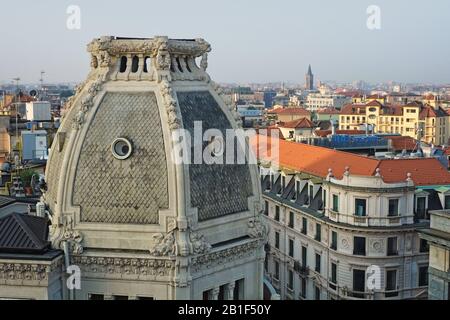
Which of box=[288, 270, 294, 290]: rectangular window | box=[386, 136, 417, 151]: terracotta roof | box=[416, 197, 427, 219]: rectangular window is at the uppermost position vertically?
box=[386, 136, 417, 151]: terracotta roof

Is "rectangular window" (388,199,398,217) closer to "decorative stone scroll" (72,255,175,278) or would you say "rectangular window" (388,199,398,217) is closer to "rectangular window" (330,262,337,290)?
"rectangular window" (330,262,337,290)

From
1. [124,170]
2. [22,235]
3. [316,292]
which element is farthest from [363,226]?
[22,235]

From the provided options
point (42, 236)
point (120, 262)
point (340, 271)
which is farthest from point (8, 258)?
point (340, 271)

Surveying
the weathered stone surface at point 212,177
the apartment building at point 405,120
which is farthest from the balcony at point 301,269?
the apartment building at point 405,120

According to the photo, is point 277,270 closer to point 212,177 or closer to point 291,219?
point 291,219

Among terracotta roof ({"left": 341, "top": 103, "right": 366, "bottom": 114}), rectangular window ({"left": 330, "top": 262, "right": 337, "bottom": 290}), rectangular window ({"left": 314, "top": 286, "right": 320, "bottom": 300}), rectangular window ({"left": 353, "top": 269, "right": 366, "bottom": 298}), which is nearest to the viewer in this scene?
rectangular window ({"left": 353, "top": 269, "right": 366, "bottom": 298})

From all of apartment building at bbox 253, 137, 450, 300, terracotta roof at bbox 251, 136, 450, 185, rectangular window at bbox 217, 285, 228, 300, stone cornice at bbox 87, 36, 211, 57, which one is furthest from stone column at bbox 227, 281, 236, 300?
terracotta roof at bbox 251, 136, 450, 185
